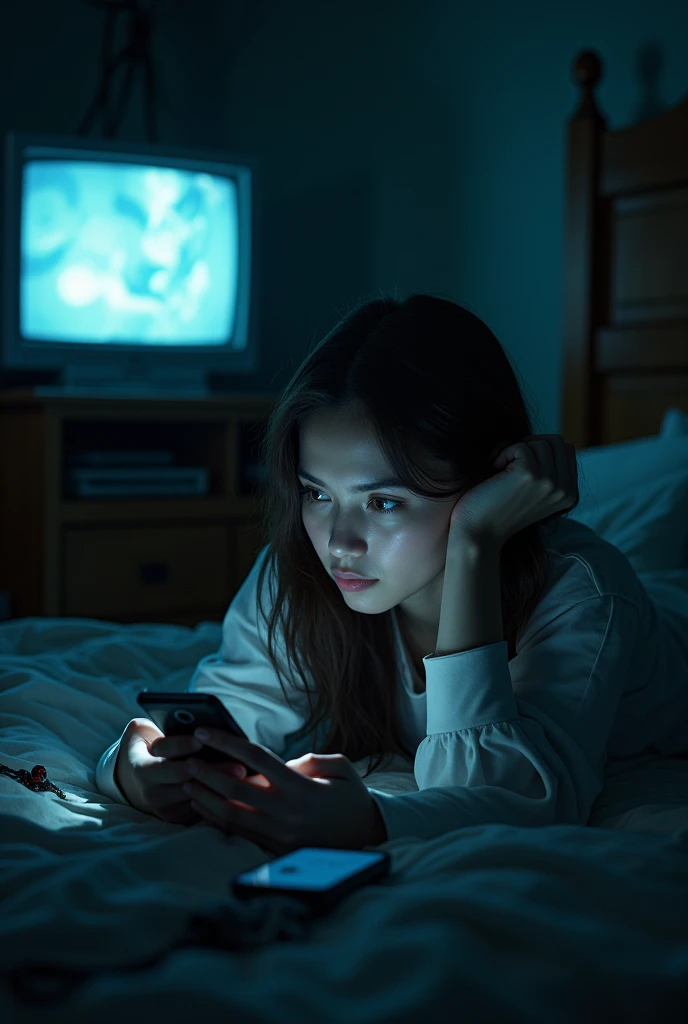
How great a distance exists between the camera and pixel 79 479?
257cm

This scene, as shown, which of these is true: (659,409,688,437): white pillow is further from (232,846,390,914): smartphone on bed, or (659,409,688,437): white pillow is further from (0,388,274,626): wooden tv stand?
(232,846,390,914): smartphone on bed

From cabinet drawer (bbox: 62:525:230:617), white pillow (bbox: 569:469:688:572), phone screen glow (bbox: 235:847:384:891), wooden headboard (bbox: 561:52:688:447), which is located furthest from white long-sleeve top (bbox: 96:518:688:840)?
cabinet drawer (bbox: 62:525:230:617)

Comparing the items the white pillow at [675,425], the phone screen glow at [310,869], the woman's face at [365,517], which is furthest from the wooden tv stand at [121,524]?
the phone screen glow at [310,869]

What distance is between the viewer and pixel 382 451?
3.35ft

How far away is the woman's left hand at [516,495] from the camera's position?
1.05 metres

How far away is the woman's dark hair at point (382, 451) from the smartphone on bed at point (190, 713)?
30 centimetres

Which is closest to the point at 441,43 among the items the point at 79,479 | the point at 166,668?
the point at 79,479

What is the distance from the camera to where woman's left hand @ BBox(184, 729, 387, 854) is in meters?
0.82

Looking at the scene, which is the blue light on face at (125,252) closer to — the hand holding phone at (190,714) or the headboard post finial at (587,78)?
the headboard post finial at (587,78)

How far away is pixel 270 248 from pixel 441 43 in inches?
34.1

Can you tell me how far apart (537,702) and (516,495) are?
198 millimetres

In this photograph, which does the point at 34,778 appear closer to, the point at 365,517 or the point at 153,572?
the point at 365,517

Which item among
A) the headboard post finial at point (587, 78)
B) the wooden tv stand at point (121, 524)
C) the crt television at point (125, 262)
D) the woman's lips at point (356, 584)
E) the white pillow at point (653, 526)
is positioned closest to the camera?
the woman's lips at point (356, 584)

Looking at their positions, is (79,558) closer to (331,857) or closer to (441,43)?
(441,43)
